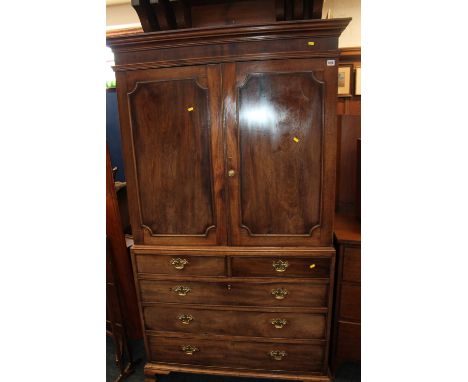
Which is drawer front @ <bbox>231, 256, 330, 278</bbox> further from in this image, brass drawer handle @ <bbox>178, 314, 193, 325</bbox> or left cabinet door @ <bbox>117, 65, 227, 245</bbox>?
brass drawer handle @ <bbox>178, 314, 193, 325</bbox>

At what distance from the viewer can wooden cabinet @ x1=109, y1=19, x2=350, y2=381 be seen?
1248mm

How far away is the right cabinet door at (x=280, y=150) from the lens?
1.24 metres

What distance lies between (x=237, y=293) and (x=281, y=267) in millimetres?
286

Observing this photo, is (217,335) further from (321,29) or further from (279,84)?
(321,29)

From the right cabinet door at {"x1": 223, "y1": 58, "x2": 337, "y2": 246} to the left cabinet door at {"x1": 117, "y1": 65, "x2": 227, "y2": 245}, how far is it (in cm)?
8

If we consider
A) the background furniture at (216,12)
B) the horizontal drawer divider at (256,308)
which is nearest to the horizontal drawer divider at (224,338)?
the horizontal drawer divider at (256,308)

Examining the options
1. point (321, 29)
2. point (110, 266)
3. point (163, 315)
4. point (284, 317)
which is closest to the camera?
point (321, 29)

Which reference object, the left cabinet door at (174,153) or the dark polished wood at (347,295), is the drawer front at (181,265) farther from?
the dark polished wood at (347,295)

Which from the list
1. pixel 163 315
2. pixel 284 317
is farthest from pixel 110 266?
pixel 284 317

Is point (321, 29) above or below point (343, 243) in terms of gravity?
above

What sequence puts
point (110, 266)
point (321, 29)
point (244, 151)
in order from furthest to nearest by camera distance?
point (110, 266)
point (244, 151)
point (321, 29)

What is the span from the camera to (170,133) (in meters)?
1.37

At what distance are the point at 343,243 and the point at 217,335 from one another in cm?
88

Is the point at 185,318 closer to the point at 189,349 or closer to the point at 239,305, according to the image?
the point at 189,349
